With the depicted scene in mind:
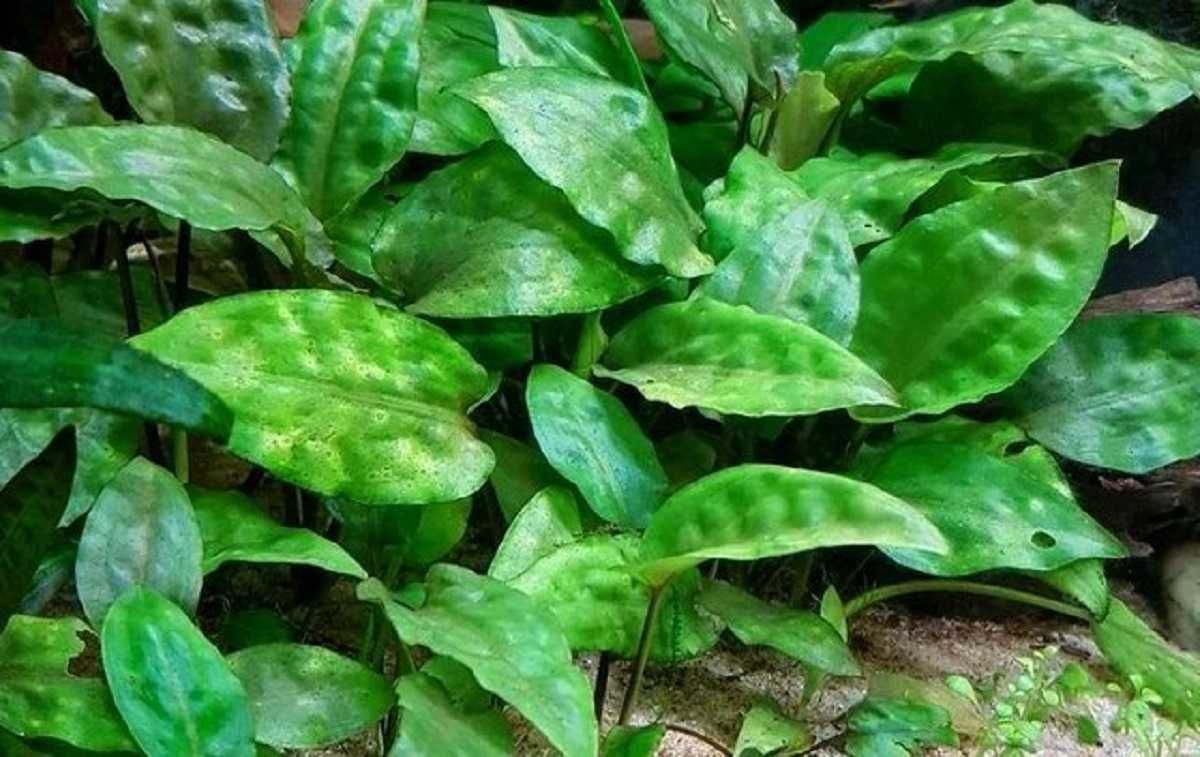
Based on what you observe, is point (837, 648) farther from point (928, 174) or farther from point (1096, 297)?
point (1096, 297)

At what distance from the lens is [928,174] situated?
4.33 feet

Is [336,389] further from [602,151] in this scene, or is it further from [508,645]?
[602,151]

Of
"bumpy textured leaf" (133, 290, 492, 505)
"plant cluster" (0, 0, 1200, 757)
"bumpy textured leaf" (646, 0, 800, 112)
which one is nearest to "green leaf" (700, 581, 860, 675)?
"plant cluster" (0, 0, 1200, 757)

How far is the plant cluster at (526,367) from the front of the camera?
2.94 feet

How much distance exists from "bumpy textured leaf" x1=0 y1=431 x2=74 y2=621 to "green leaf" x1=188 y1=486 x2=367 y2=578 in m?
0.10

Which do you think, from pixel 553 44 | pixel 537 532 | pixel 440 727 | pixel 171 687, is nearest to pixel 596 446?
pixel 537 532

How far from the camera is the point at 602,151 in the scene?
47.2 inches

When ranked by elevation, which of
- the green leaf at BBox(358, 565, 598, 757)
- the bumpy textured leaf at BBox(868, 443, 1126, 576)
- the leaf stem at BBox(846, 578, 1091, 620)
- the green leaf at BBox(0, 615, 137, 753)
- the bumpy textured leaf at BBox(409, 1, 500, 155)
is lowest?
the leaf stem at BBox(846, 578, 1091, 620)

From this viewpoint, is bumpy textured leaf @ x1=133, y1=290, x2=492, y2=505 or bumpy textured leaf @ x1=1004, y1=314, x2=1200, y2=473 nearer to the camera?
bumpy textured leaf @ x1=133, y1=290, x2=492, y2=505

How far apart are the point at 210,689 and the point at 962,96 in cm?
114

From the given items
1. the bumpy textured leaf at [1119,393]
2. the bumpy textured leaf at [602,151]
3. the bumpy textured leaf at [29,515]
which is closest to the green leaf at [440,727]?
the bumpy textured leaf at [29,515]

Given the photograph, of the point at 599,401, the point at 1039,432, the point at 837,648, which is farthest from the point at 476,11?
the point at 837,648

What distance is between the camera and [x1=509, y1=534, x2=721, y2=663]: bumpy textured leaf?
97 cm

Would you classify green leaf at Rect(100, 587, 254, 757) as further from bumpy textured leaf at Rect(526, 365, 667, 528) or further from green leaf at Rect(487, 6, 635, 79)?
green leaf at Rect(487, 6, 635, 79)
